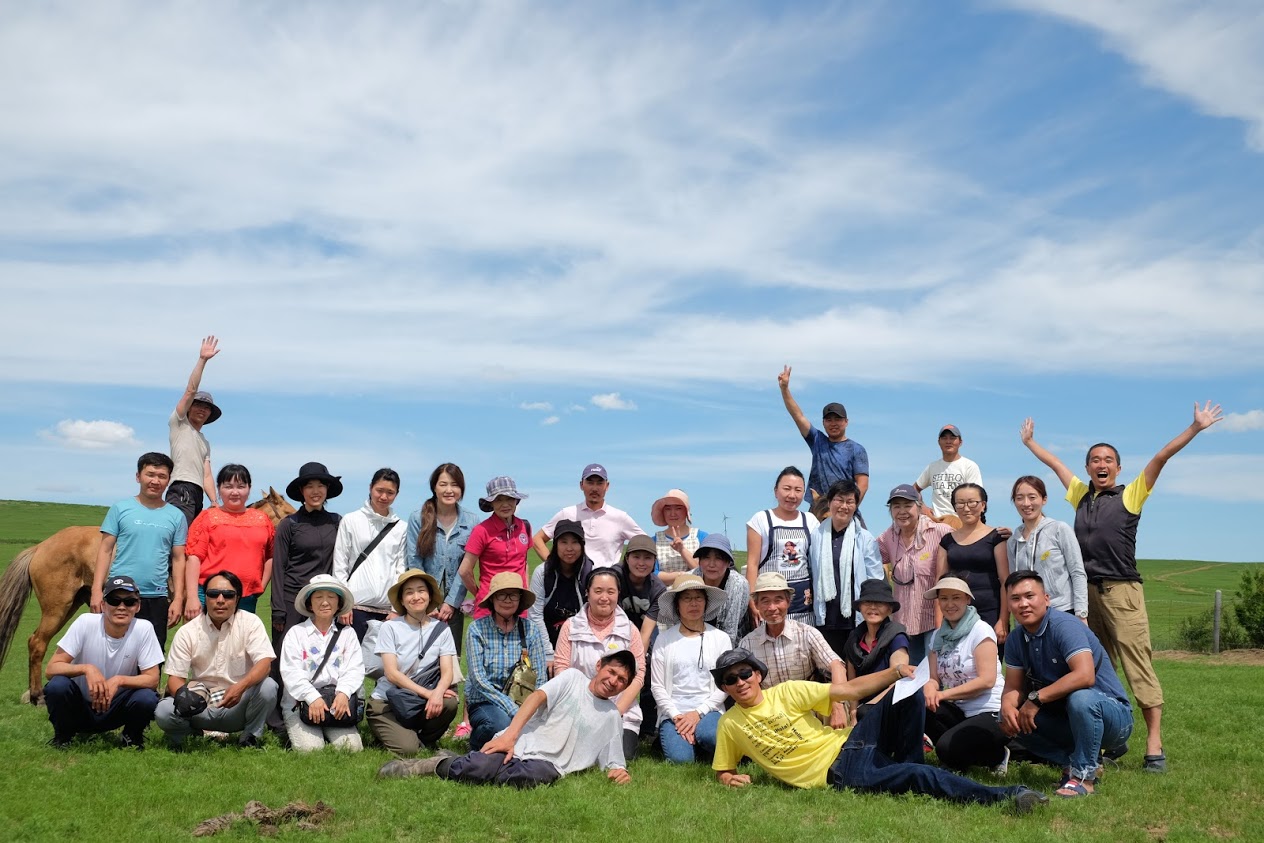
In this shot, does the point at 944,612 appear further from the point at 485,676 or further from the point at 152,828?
the point at 152,828

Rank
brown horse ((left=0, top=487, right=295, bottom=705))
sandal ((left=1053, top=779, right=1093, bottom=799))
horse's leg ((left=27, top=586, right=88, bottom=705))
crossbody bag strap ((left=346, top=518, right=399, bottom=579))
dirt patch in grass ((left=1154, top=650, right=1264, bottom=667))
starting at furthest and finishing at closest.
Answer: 1. dirt patch in grass ((left=1154, top=650, right=1264, bottom=667))
2. brown horse ((left=0, top=487, right=295, bottom=705))
3. horse's leg ((left=27, top=586, right=88, bottom=705))
4. crossbody bag strap ((left=346, top=518, right=399, bottom=579))
5. sandal ((left=1053, top=779, right=1093, bottom=799))

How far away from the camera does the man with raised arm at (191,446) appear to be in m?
10.8

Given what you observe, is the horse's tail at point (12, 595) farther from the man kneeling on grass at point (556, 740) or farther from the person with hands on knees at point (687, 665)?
the person with hands on knees at point (687, 665)

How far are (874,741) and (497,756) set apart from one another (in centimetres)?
292

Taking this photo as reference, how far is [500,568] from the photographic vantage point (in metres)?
9.45

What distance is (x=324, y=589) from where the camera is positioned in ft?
28.7

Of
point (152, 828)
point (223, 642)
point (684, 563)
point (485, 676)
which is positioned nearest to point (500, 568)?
point (485, 676)

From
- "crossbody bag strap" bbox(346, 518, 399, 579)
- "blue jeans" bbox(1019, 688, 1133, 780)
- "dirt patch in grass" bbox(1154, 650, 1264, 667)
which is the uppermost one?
"crossbody bag strap" bbox(346, 518, 399, 579)

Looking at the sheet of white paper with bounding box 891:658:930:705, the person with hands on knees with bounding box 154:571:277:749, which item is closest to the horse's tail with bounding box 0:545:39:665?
the person with hands on knees with bounding box 154:571:277:749

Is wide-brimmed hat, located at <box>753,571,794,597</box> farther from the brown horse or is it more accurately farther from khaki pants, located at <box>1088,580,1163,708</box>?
the brown horse

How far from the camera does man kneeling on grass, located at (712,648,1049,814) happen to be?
7312mm

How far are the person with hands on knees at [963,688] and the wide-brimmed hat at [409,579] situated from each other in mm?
4469

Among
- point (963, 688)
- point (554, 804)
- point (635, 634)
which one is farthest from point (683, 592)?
point (963, 688)

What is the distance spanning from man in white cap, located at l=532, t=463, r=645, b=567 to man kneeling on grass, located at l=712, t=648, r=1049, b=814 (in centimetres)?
237
